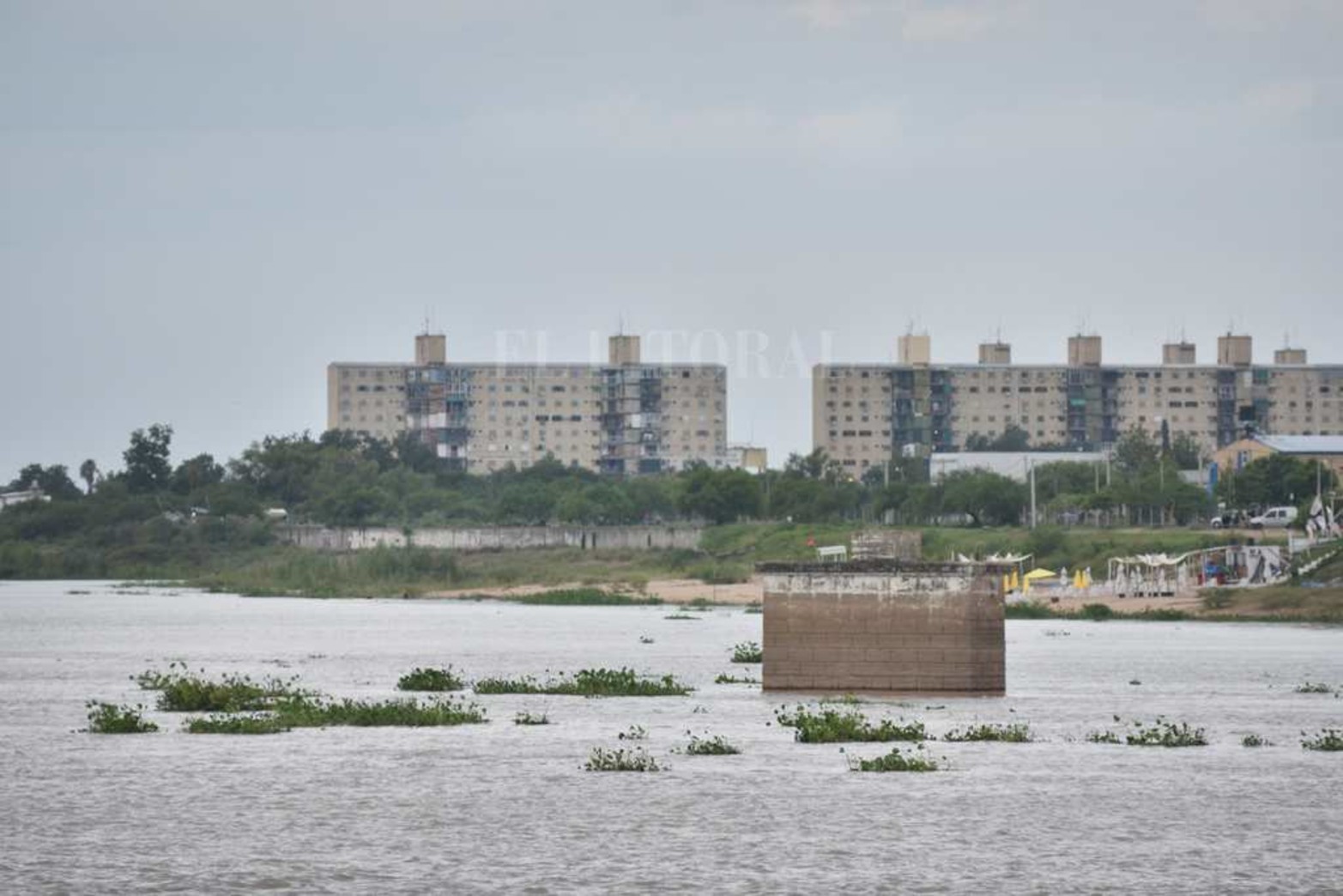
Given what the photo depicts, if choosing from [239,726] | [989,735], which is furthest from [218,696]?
[989,735]

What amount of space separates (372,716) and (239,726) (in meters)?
3.28

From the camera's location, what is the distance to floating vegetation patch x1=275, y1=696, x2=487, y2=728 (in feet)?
177

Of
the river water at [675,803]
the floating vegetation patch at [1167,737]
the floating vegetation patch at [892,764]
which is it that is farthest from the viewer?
the floating vegetation patch at [1167,737]

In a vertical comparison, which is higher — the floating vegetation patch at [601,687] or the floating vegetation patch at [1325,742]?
the floating vegetation patch at [601,687]

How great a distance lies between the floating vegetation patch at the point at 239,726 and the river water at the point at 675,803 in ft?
1.75

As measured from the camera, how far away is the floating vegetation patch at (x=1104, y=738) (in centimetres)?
5103

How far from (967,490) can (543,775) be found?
154 meters

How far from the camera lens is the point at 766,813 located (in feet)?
129

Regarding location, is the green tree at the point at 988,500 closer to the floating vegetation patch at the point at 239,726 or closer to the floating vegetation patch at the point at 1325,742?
the floating vegetation patch at the point at 1325,742

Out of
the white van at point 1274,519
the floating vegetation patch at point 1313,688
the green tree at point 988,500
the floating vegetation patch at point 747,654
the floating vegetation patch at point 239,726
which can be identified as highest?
the green tree at point 988,500

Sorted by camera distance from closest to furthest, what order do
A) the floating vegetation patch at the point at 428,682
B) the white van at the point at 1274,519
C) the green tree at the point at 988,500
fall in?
the floating vegetation patch at the point at 428,682 < the white van at the point at 1274,519 < the green tree at the point at 988,500

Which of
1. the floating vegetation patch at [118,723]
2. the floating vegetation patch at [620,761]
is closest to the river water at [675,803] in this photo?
the floating vegetation patch at [620,761]

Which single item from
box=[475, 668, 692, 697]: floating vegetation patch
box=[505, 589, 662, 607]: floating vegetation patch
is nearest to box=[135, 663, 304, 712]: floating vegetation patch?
box=[475, 668, 692, 697]: floating vegetation patch

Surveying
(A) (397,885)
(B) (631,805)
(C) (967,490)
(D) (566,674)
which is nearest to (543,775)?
(B) (631,805)
